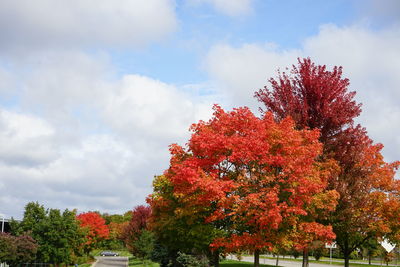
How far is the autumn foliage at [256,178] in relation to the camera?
2191 centimetres

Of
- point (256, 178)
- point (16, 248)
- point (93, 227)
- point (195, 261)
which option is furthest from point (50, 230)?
point (256, 178)

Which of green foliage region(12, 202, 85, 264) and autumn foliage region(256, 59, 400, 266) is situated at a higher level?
autumn foliage region(256, 59, 400, 266)

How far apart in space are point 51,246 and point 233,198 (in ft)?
115

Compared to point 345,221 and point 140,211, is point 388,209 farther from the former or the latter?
point 140,211

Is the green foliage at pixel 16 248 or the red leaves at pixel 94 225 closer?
the green foliage at pixel 16 248

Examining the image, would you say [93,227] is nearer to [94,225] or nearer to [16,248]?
[94,225]

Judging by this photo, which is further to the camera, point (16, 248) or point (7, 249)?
point (16, 248)

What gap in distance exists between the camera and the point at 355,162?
26344 millimetres

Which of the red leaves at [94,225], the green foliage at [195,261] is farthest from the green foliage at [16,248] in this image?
the red leaves at [94,225]

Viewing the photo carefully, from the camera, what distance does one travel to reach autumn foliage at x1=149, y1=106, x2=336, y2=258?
21906 millimetres

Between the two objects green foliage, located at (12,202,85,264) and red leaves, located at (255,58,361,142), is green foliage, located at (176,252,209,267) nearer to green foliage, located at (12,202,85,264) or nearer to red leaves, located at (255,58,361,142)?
red leaves, located at (255,58,361,142)

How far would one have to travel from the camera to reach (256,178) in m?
23.0

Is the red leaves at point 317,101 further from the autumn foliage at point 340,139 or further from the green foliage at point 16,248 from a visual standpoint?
the green foliage at point 16,248

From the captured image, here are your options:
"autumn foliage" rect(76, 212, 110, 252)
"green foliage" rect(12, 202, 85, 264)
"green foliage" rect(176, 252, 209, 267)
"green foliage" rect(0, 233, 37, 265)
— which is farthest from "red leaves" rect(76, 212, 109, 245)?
"green foliage" rect(176, 252, 209, 267)
